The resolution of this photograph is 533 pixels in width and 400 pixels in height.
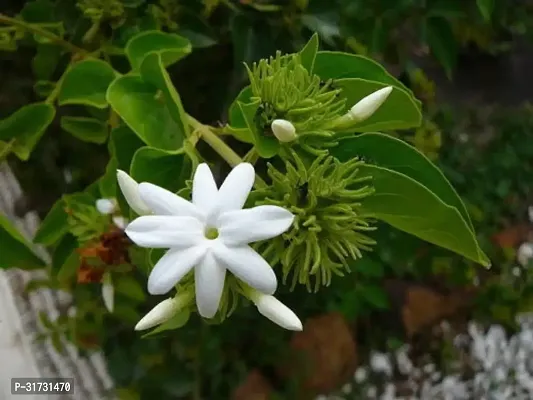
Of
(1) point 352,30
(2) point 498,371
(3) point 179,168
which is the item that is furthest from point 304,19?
(2) point 498,371

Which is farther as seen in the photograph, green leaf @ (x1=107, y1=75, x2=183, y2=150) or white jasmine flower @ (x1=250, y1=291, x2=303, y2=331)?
green leaf @ (x1=107, y1=75, x2=183, y2=150)

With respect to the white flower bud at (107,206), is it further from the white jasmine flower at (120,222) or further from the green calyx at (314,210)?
the green calyx at (314,210)

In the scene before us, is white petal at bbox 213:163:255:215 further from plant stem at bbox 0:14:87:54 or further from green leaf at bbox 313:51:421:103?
plant stem at bbox 0:14:87:54

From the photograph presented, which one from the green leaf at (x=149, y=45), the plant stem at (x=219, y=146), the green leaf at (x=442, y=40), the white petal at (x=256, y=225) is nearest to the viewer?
the white petal at (x=256, y=225)

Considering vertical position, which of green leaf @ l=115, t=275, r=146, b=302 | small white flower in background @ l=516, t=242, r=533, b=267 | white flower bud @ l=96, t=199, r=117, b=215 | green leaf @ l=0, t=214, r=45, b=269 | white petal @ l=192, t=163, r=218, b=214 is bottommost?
small white flower in background @ l=516, t=242, r=533, b=267

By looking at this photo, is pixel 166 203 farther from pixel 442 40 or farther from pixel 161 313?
pixel 442 40

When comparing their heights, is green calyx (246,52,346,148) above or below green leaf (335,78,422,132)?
above

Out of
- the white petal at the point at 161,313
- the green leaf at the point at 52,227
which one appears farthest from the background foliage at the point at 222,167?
the white petal at the point at 161,313

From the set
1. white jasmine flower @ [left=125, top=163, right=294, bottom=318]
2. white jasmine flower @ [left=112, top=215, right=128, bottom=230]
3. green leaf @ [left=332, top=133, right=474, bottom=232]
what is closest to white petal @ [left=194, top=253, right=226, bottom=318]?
white jasmine flower @ [left=125, top=163, right=294, bottom=318]
